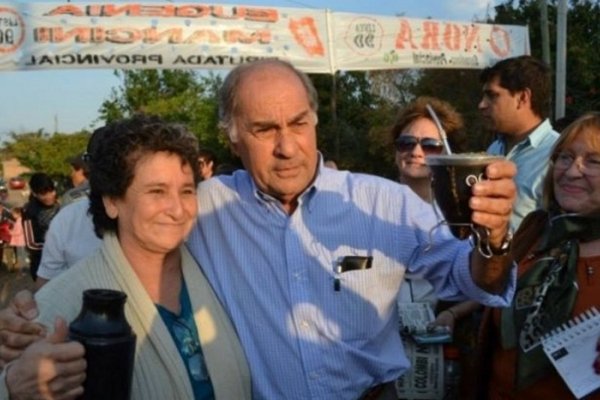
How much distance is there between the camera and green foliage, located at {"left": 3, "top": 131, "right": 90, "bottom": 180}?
44.8 m

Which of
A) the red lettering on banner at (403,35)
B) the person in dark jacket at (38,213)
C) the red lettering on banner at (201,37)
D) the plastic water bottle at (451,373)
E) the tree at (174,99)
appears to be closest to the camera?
the plastic water bottle at (451,373)

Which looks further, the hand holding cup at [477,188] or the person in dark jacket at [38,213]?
the person in dark jacket at [38,213]

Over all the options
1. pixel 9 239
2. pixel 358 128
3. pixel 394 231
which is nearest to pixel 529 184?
pixel 394 231

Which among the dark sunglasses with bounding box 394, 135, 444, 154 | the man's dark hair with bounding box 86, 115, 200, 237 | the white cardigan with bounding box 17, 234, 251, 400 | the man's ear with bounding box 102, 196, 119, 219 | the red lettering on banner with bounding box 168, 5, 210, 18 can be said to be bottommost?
the white cardigan with bounding box 17, 234, 251, 400

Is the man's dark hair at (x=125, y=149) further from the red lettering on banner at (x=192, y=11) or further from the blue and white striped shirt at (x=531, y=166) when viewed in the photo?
the red lettering on banner at (x=192, y=11)

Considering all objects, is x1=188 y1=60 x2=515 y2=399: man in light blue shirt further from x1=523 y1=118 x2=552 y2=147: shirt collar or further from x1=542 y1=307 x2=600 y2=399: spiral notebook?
x1=523 y1=118 x2=552 y2=147: shirt collar

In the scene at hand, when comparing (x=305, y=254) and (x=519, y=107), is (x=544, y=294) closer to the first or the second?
(x=305, y=254)

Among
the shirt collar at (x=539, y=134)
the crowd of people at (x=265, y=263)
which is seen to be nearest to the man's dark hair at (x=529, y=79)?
the shirt collar at (x=539, y=134)

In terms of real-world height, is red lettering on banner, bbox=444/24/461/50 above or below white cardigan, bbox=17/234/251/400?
above

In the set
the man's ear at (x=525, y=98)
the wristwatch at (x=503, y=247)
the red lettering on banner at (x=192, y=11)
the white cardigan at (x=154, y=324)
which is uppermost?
the red lettering on banner at (x=192, y=11)

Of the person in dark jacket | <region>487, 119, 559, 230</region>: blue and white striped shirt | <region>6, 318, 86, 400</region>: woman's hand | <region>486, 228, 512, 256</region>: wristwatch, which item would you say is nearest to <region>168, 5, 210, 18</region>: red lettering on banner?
the person in dark jacket

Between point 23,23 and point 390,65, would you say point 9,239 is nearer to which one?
point 23,23

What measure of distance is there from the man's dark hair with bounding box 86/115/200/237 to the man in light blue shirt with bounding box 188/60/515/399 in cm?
25

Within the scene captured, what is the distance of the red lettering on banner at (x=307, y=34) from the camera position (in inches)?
398
